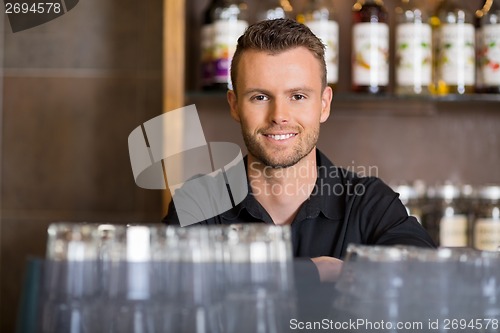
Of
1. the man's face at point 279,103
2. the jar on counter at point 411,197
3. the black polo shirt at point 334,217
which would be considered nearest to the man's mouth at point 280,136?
the man's face at point 279,103

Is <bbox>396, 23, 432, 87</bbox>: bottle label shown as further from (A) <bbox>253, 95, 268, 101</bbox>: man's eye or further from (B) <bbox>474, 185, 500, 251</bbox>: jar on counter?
(A) <bbox>253, 95, 268, 101</bbox>: man's eye

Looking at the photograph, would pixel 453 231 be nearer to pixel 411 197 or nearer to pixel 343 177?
pixel 411 197

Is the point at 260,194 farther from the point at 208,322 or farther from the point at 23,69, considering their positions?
the point at 23,69

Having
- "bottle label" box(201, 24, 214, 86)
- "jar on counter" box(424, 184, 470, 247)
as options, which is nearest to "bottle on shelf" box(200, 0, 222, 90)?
"bottle label" box(201, 24, 214, 86)

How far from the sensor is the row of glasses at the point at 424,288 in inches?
26.5

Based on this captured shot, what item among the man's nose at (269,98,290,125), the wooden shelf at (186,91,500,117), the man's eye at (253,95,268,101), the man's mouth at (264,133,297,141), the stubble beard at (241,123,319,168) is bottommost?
the stubble beard at (241,123,319,168)

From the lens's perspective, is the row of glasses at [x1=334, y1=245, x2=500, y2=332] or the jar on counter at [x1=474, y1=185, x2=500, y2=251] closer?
the row of glasses at [x1=334, y1=245, x2=500, y2=332]

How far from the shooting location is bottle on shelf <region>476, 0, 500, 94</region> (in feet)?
5.48

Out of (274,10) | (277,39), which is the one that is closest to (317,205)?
(277,39)

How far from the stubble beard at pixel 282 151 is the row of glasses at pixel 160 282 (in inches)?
23.2

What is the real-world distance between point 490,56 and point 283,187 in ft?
2.11

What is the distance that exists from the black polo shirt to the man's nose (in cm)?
14

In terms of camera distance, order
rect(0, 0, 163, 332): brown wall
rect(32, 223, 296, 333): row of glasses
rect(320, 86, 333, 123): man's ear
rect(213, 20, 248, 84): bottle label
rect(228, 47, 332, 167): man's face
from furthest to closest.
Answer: rect(0, 0, 163, 332): brown wall, rect(213, 20, 248, 84): bottle label, rect(320, 86, 333, 123): man's ear, rect(228, 47, 332, 167): man's face, rect(32, 223, 296, 333): row of glasses

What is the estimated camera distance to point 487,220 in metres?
1.70
